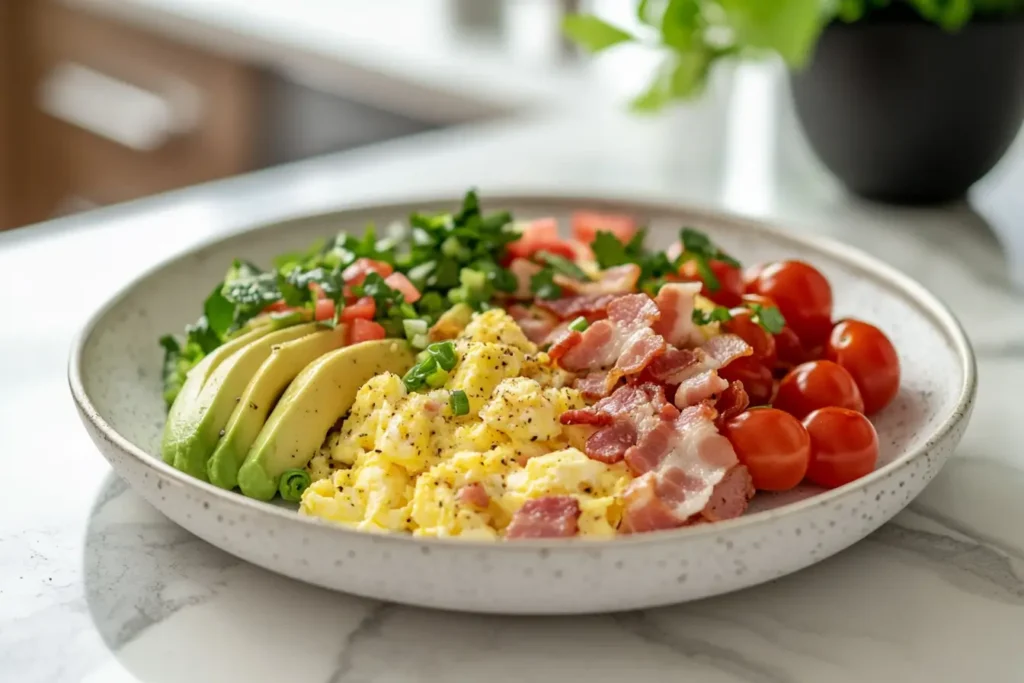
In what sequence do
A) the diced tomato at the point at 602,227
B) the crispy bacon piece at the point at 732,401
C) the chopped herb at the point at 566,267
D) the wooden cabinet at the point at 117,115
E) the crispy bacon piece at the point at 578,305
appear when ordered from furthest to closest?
1. the wooden cabinet at the point at 117,115
2. the diced tomato at the point at 602,227
3. the chopped herb at the point at 566,267
4. the crispy bacon piece at the point at 578,305
5. the crispy bacon piece at the point at 732,401

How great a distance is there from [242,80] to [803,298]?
109 inches

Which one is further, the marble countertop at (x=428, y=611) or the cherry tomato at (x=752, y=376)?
the cherry tomato at (x=752, y=376)

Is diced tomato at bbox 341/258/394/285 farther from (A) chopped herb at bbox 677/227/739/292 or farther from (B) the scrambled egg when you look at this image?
(A) chopped herb at bbox 677/227/739/292

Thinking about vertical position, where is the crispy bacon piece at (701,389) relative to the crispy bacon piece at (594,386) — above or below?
above

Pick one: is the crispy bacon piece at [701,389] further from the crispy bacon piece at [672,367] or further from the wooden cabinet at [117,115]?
the wooden cabinet at [117,115]

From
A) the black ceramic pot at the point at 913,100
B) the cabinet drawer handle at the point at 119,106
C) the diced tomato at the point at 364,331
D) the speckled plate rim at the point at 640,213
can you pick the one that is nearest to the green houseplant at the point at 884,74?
the black ceramic pot at the point at 913,100

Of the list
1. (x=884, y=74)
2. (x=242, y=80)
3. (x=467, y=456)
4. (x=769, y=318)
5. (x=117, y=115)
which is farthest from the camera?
(x=117, y=115)

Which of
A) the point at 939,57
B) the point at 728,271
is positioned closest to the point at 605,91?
the point at 939,57

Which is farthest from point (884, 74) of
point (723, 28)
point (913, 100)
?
point (723, 28)

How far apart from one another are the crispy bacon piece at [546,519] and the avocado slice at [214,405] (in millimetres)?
404

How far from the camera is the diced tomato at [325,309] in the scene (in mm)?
1551

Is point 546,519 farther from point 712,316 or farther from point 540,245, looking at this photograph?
point 540,245

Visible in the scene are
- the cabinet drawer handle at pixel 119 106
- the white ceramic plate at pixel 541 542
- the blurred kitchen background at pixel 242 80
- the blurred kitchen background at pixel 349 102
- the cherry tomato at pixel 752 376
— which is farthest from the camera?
the cabinet drawer handle at pixel 119 106

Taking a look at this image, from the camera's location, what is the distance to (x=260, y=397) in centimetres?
139
